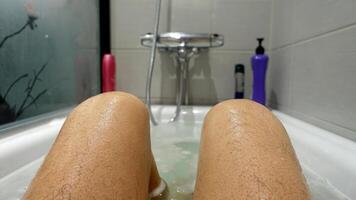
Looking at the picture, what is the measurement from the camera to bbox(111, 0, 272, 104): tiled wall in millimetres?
1264

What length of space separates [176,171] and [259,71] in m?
0.66

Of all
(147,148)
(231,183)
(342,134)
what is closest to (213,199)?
(231,183)

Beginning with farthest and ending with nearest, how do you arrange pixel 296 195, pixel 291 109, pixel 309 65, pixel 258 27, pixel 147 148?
pixel 258 27
pixel 291 109
pixel 309 65
pixel 147 148
pixel 296 195

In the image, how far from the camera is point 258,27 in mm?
1264

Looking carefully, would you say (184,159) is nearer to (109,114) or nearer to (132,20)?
(109,114)

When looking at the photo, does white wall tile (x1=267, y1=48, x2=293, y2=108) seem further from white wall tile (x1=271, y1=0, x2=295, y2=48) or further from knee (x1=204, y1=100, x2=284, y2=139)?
knee (x1=204, y1=100, x2=284, y2=139)

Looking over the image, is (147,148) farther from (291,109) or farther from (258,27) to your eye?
(258,27)

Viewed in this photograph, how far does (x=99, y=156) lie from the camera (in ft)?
0.83

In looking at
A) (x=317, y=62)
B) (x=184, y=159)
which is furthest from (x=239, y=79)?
(x=184, y=159)

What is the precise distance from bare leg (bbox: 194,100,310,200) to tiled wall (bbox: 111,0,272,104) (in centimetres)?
97

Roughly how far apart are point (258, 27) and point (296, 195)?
1.16m

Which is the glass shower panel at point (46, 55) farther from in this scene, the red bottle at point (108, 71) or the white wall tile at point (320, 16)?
the white wall tile at point (320, 16)

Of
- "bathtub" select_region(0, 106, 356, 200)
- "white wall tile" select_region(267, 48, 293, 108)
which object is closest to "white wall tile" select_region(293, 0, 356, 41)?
"white wall tile" select_region(267, 48, 293, 108)

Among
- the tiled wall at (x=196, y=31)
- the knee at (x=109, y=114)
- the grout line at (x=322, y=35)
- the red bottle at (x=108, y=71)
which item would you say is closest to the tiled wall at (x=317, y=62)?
the grout line at (x=322, y=35)
